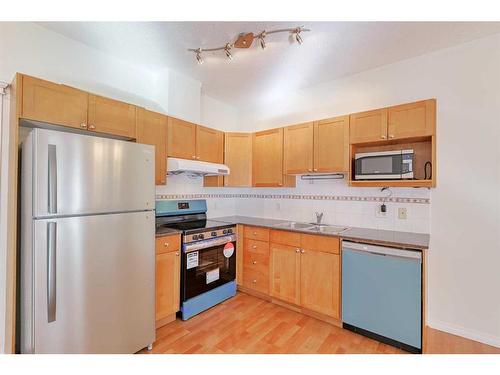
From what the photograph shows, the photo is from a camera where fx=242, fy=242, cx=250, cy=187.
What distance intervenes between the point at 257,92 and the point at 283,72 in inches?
26.6

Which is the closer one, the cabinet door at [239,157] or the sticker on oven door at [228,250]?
the sticker on oven door at [228,250]

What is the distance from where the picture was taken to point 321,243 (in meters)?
2.45

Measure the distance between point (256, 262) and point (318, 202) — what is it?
42.9 inches

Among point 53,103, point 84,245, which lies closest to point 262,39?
point 53,103

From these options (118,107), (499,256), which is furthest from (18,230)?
(499,256)

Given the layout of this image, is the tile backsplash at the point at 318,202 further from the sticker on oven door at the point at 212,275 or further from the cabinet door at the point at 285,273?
the sticker on oven door at the point at 212,275

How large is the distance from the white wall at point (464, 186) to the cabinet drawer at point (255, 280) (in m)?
1.66

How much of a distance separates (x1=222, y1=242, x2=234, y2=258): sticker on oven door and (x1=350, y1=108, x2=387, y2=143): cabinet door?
1.82m

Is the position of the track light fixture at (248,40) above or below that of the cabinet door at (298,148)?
above

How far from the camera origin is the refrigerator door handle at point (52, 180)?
146 cm

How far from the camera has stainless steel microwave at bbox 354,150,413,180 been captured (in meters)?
2.26

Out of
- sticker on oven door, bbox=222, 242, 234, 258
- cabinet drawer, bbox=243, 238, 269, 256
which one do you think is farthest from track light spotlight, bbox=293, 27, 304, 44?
sticker on oven door, bbox=222, 242, 234, 258

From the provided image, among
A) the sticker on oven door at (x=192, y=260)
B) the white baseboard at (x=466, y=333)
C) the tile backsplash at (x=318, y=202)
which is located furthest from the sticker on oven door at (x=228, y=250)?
the white baseboard at (x=466, y=333)

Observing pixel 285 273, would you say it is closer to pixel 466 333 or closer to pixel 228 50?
pixel 466 333
